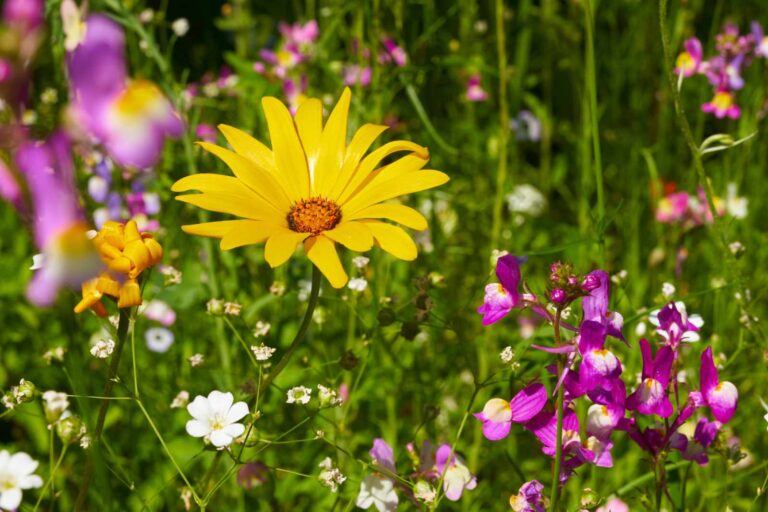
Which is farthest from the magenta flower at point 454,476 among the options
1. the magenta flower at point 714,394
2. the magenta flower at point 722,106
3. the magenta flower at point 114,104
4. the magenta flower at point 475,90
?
the magenta flower at point 475,90

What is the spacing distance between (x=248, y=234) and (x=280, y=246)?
28 mm

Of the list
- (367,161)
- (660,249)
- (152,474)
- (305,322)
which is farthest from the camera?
(660,249)

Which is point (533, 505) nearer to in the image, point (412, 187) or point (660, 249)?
point (412, 187)

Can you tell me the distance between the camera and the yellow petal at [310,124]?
819 millimetres

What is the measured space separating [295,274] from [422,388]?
0.24 meters

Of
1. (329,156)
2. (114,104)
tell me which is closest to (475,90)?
(329,156)

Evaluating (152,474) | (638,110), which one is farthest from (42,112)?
(638,110)

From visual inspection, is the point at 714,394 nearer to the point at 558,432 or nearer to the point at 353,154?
the point at 558,432

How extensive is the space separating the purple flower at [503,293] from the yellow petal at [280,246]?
0.16 metres

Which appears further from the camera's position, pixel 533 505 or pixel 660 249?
pixel 660 249

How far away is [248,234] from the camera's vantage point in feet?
2.22

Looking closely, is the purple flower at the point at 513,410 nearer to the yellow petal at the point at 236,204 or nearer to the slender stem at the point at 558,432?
the slender stem at the point at 558,432

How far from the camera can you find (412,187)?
0.74m

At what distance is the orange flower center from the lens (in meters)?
0.78
